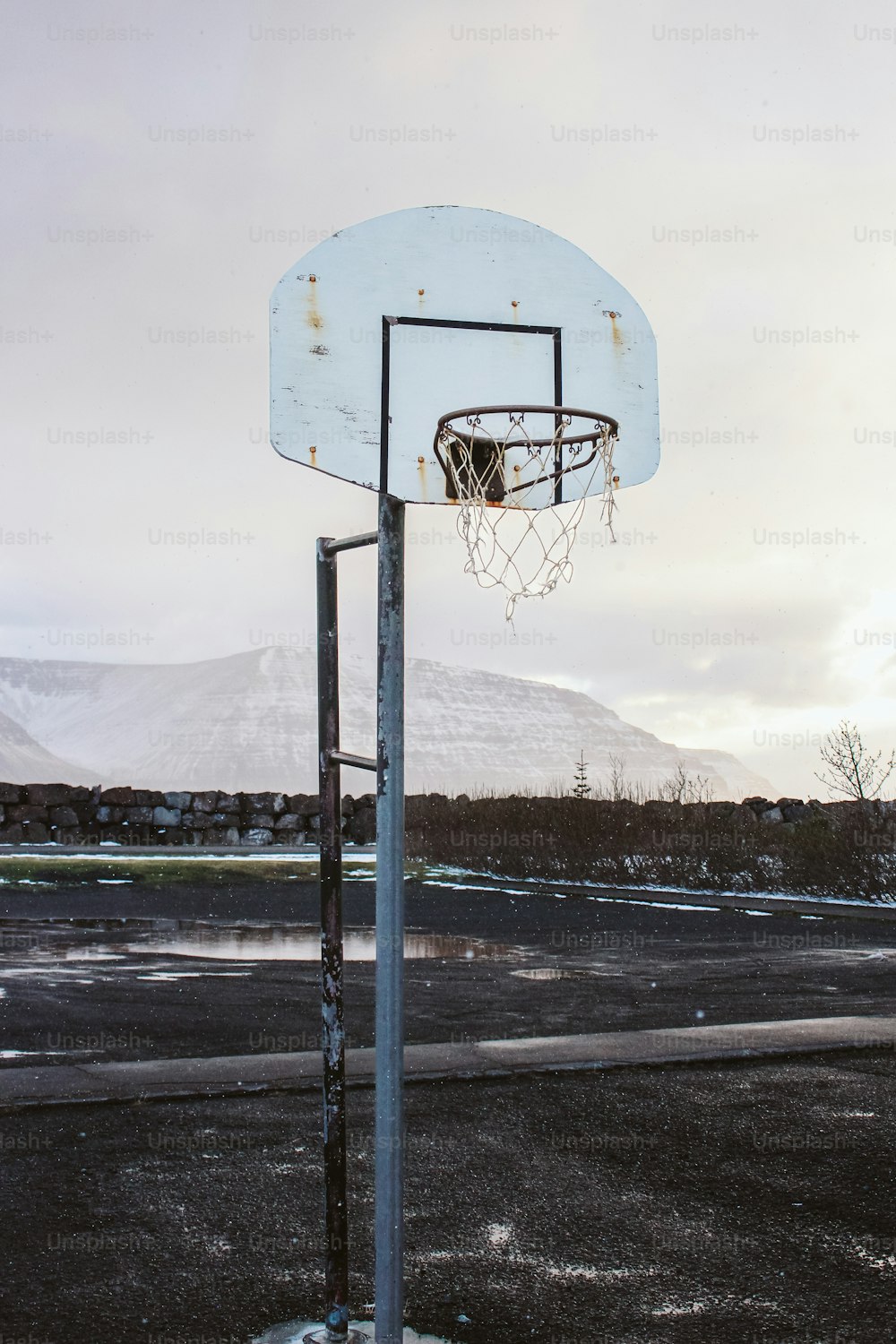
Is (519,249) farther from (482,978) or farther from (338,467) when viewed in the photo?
(482,978)

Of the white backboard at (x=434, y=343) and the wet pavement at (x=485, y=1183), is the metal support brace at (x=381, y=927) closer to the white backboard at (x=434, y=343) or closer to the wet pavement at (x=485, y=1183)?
the white backboard at (x=434, y=343)

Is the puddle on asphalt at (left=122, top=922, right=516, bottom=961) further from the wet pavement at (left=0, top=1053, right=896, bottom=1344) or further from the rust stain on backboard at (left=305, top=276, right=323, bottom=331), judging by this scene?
the rust stain on backboard at (left=305, top=276, right=323, bottom=331)

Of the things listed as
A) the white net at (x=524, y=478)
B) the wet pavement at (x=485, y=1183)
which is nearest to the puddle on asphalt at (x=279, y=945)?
the wet pavement at (x=485, y=1183)

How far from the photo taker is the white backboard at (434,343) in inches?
137

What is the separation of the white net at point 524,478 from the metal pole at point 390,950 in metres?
0.56

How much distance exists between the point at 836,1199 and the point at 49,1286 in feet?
9.31

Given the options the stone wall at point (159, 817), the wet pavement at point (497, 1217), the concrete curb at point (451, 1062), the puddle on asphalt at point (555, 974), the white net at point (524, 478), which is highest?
the white net at point (524, 478)

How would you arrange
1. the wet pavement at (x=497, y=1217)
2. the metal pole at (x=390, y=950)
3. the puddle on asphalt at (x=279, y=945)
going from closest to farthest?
the metal pole at (x=390, y=950), the wet pavement at (x=497, y=1217), the puddle on asphalt at (x=279, y=945)

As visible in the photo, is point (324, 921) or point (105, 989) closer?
point (324, 921)

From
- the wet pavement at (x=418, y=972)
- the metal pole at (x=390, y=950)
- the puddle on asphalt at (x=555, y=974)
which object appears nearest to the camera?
the metal pole at (x=390, y=950)

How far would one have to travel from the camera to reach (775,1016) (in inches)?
336

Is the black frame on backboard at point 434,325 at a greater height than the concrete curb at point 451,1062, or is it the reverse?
the black frame on backboard at point 434,325

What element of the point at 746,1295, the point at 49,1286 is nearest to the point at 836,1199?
the point at 746,1295

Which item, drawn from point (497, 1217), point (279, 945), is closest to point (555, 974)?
point (279, 945)
